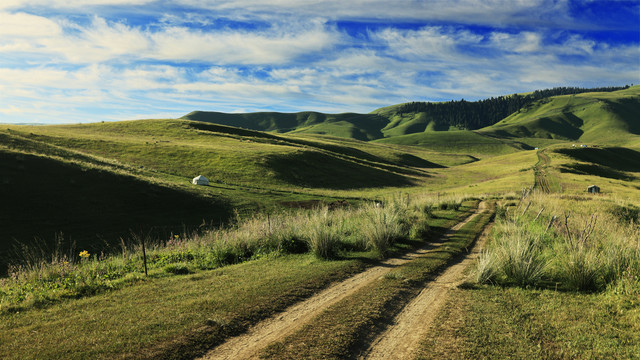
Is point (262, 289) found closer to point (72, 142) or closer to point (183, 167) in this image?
point (183, 167)

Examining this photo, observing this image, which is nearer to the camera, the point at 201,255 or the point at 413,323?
the point at 413,323

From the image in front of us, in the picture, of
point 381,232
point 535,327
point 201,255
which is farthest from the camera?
point 201,255

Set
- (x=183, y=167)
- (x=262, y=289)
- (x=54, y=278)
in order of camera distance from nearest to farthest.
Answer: (x=262, y=289), (x=54, y=278), (x=183, y=167)

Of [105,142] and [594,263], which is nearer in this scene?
[594,263]

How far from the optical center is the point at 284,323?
6980 mm

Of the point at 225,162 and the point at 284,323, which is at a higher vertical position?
the point at 225,162

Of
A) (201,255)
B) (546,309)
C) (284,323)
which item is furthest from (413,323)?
(201,255)

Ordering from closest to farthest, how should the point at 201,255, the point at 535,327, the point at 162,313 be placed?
the point at 535,327 < the point at 162,313 < the point at 201,255

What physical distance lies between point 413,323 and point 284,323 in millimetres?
2732

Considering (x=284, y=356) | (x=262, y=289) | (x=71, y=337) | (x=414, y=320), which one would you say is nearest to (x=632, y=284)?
(x=414, y=320)

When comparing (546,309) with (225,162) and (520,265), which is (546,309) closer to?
(520,265)

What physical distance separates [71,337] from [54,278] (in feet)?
18.2

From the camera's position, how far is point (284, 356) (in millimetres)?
5715

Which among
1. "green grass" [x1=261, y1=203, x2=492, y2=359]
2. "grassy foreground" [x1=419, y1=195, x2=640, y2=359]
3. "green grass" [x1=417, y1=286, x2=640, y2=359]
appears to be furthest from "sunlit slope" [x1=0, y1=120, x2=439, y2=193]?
"green grass" [x1=417, y1=286, x2=640, y2=359]
